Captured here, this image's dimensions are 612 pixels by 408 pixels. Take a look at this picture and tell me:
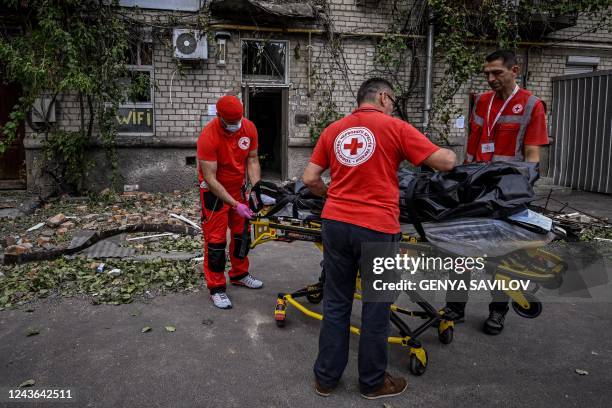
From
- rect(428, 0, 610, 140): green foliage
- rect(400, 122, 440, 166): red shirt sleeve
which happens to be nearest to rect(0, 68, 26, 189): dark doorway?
rect(428, 0, 610, 140): green foliage

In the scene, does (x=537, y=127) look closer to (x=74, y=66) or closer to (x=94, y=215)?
(x=94, y=215)

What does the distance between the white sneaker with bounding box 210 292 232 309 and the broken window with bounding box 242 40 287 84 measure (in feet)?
22.0

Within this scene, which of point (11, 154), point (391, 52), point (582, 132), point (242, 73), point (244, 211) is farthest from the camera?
point (582, 132)

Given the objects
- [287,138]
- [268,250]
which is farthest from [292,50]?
[268,250]

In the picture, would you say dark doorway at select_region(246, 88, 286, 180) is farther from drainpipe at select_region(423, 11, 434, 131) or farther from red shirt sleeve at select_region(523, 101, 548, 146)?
red shirt sleeve at select_region(523, 101, 548, 146)

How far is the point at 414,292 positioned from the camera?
3.54m

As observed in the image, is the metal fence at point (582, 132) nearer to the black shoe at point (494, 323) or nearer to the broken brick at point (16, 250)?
the black shoe at point (494, 323)

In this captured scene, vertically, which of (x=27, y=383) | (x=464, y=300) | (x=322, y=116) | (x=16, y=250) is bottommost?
(x=27, y=383)

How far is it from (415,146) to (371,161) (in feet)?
0.84

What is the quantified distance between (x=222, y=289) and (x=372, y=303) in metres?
2.04

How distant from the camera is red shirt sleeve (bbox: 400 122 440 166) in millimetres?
2656

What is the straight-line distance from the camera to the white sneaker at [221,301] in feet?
14.4

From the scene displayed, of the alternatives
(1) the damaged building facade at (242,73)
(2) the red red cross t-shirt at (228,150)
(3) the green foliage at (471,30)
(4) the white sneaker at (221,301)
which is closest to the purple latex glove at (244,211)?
(2) the red red cross t-shirt at (228,150)

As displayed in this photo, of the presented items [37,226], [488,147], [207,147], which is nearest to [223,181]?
[207,147]
